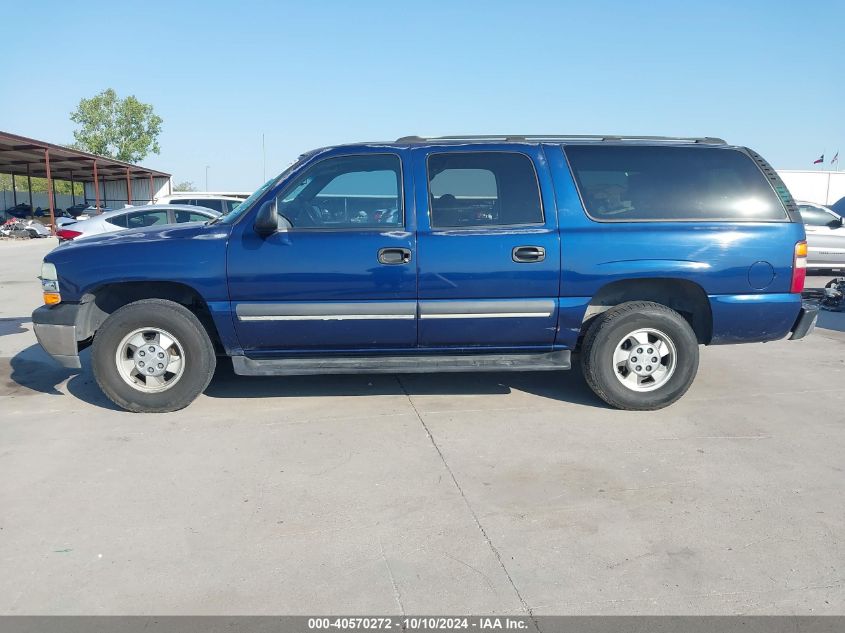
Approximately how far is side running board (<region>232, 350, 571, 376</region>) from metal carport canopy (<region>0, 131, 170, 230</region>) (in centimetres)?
2449

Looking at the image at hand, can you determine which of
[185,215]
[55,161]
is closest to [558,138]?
[185,215]

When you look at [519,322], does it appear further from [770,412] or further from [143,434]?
[143,434]

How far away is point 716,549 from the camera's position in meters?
3.13

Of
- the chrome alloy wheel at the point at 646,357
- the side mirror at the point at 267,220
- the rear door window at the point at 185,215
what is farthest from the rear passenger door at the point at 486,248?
the rear door window at the point at 185,215

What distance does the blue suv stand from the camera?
481 cm

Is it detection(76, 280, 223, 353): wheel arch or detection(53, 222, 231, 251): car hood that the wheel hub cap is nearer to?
detection(76, 280, 223, 353): wheel arch

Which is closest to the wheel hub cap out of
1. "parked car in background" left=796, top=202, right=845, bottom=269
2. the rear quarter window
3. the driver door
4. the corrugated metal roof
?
the driver door

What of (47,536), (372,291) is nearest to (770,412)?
(372,291)

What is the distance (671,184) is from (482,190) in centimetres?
141

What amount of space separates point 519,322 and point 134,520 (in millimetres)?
2802

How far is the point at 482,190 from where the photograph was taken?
5059mm

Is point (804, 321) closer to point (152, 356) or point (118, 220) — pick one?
point (152, 356)

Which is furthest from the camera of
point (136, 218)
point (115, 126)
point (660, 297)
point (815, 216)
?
point (115, 126)

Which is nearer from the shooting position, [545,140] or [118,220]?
[545,140]
